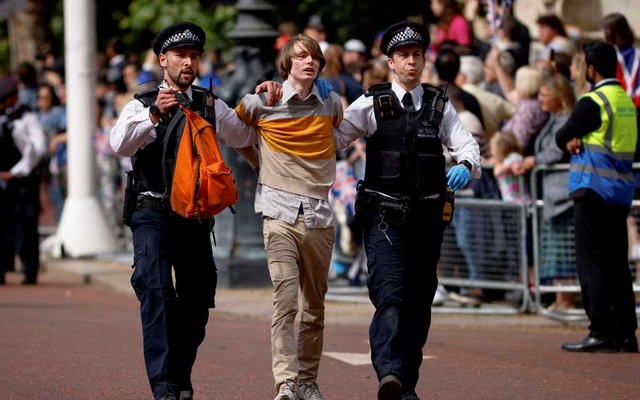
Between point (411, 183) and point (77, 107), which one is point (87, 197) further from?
point (411, 183)

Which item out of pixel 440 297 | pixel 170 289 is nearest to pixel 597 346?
pixel 440 297

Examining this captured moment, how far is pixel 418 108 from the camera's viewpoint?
25.5ft

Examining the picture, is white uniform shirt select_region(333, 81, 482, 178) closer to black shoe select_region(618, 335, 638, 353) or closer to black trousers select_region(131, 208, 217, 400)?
black trousers select_region(131, 208, 217, 400)

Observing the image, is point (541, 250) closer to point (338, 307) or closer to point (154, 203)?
point (338, 307)

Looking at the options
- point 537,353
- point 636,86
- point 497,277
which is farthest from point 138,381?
point 636,86

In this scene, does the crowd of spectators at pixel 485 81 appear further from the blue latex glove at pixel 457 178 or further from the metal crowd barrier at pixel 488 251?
the blue latex glove at pixel 457 178

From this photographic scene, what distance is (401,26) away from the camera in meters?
7.89

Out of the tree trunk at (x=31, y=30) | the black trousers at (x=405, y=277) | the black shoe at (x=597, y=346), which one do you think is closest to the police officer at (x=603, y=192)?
the black shoe at (x=597, y=346)

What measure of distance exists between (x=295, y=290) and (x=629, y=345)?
354cm

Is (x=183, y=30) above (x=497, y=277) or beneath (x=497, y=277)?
above

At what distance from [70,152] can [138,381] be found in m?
9.53

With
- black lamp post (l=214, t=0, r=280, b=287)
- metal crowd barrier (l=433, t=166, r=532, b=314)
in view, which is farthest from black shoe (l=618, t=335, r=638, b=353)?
black lamp post (l=214, t=0, r=280, b=287)

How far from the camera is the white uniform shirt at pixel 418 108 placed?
25.7 ft

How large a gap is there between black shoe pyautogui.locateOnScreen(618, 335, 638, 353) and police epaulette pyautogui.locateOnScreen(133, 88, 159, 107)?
4.24 metres
